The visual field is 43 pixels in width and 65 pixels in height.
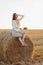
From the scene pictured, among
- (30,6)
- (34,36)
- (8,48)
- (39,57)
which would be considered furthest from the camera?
(30,6)

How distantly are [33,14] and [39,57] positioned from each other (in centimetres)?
152

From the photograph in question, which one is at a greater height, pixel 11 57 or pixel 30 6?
pixel 30 6

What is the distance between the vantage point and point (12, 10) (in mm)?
4734

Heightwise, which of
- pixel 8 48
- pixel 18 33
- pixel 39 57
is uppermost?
pixel 18 33

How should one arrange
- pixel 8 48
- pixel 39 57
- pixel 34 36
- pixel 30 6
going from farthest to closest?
pixel 30 6, pixel 34 36, pixel 39 57, pixel 8 48

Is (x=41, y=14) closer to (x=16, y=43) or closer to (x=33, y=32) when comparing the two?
(x=33, y=32)

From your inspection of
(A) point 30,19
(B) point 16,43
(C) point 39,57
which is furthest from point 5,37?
(A) point 30,19

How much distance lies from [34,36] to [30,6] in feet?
2.41

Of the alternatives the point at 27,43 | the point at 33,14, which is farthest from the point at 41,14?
the point at 27,43

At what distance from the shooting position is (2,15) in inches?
186

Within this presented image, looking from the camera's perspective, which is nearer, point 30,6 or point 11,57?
point 11,57

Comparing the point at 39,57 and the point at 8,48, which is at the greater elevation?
the point at 8,48

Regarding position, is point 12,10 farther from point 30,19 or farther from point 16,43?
point 16,43

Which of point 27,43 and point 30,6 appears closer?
point 27,43
